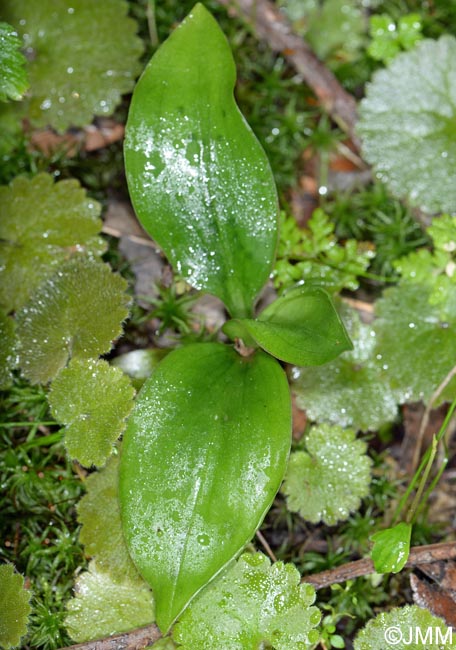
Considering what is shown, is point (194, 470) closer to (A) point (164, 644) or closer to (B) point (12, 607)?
(A) point (164, 644)

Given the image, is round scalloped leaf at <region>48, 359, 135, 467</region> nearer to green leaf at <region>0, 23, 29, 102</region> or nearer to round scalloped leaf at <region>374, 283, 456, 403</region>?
green leaf at <region>0, 23, 29, 102</region>

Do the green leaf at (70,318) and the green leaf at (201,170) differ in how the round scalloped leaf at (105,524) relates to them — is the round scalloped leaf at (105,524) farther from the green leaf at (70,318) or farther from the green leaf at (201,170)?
the green leaf at (201,170)

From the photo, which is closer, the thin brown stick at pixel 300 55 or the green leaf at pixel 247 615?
the green leaf at pixel 247 615

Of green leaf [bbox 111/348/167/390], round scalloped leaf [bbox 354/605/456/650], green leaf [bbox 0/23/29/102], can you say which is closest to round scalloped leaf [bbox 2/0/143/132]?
green leaf [bbox 0/23/29/102]

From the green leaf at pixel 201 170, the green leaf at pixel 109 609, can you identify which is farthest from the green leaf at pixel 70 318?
the green leaf at pixel 109 609

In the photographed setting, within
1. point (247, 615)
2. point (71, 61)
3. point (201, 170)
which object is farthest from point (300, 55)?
point (247, 615)

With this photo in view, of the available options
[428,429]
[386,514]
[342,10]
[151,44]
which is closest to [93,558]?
[386,514]
